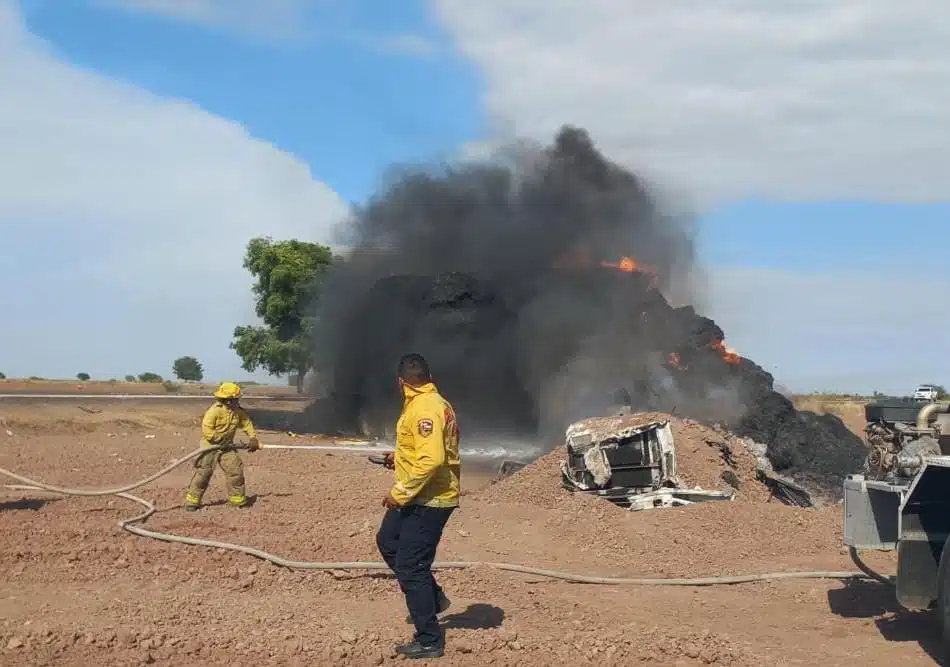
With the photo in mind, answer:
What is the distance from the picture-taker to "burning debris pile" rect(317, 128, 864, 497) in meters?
24.0

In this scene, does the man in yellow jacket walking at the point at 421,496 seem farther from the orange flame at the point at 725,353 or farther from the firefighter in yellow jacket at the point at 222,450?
the orange flame at the point at 725,353

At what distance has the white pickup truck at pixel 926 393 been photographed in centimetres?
789

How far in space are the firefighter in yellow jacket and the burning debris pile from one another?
11.5 meters

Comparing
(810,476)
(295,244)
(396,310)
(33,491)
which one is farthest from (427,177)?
(33,491)

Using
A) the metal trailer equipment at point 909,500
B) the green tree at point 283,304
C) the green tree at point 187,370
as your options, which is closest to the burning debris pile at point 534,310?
the green tree at point 283,304

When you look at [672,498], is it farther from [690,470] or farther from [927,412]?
[927,412]

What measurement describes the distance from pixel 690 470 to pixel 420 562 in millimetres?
8275

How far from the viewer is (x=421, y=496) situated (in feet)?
20.6

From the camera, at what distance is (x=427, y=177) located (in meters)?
36.0

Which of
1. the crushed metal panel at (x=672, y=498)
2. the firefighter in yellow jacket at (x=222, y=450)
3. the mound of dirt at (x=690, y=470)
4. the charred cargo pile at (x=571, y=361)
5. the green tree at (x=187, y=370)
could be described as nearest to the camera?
the firefighter in yellow jacket at (x=222, y=450)

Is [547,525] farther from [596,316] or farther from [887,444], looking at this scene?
[596,316]

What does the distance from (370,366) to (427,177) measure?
24.8ft

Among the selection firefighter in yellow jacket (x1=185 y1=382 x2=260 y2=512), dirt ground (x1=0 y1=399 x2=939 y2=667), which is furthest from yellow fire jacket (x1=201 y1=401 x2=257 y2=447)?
dirt ground (x1=0 y1=399 x2=939 y2=667)

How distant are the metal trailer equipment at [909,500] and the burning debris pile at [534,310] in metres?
13.4
